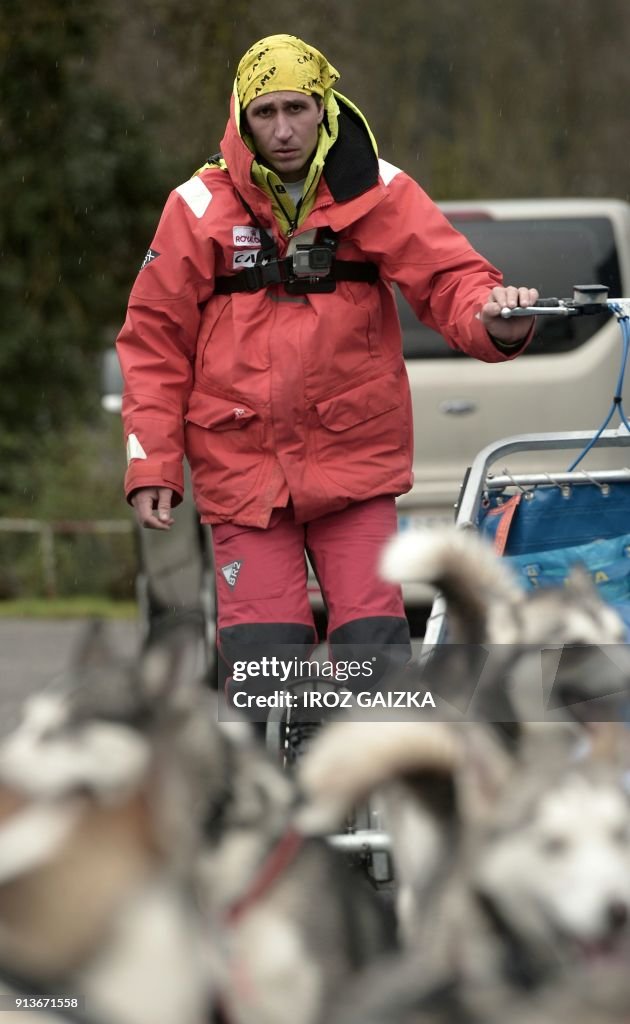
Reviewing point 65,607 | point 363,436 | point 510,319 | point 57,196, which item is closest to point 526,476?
point 363,436

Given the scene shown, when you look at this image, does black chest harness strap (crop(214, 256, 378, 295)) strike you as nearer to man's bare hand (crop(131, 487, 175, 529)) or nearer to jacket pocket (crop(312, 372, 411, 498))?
jacket pocket (crop(312, 372, 411, 498))

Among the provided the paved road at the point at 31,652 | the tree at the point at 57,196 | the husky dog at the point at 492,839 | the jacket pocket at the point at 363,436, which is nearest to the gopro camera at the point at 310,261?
the jacket pocket at the point at 363,436

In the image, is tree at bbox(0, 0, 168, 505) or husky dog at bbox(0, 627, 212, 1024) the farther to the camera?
tree at bbox(0, 0, 168, 505)

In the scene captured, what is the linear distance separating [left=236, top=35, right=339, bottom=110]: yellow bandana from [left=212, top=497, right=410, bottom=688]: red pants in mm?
994

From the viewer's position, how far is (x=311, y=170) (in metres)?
4.19

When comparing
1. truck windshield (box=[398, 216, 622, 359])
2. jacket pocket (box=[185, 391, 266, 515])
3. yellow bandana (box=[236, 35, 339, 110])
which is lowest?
truck windshield (box=[398, 216, 622, 359])

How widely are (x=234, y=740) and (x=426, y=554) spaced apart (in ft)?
2.32

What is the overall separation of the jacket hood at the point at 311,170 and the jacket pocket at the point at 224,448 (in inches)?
18.0

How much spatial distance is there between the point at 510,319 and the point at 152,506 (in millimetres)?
995

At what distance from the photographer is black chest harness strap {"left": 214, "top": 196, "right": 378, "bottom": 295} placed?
418 cm

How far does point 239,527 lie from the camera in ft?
14.1

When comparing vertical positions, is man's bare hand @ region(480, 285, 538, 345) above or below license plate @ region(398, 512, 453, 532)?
above

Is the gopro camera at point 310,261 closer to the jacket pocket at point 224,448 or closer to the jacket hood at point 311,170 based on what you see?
the jacket hood at point 311,170

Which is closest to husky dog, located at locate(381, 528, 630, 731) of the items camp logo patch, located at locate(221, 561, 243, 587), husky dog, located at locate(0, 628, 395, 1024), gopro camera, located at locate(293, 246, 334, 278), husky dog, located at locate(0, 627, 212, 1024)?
husky dog, located at locate(0, 628, 395, 1024)
